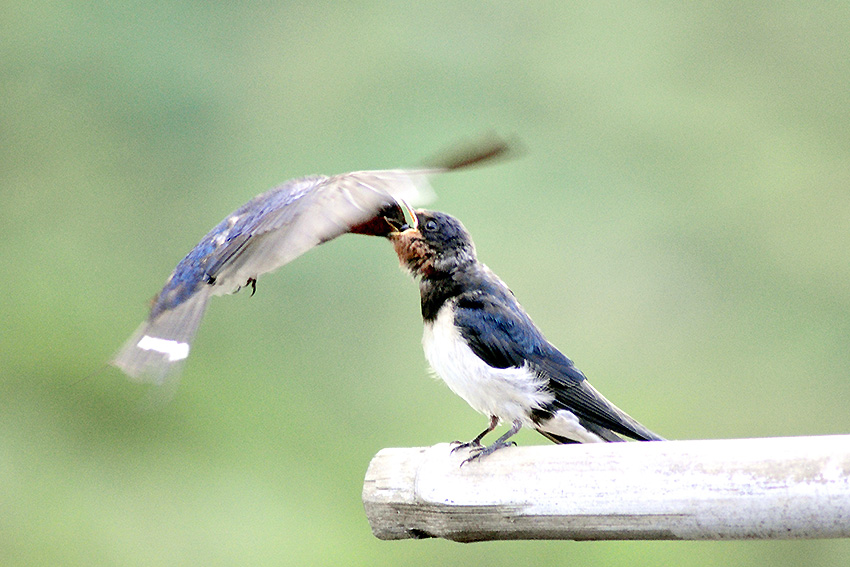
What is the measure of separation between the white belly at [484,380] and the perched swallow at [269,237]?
0.78 feet

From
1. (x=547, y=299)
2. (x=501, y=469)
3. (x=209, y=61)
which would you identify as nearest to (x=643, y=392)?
(x=547, y=299)

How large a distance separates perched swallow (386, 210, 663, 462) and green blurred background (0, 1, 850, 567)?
1595 millimetres

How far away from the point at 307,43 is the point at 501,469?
255 cm

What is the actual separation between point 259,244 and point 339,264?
6.54ft

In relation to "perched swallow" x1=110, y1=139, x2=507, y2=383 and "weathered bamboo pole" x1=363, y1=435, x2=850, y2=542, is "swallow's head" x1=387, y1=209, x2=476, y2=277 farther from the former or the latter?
"weathered bamboo pole" x1=363, y1=435, x2=850, y2=542

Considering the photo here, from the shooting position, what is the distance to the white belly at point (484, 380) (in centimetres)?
153

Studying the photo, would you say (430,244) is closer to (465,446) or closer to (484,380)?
(484,380)

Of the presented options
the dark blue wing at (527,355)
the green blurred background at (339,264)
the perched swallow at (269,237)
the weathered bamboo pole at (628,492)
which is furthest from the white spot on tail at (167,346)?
the green blurred background at (339,264)

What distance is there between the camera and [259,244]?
135 centimetres

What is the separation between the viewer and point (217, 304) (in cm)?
339

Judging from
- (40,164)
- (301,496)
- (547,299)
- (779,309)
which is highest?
(40,164)

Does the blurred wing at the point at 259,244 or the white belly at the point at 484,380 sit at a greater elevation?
the blurred wing at the point at 259,244

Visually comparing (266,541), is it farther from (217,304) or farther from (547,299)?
(547,299)

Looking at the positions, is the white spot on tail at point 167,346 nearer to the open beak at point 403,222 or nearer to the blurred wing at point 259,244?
the blurred wing at point 259,244
